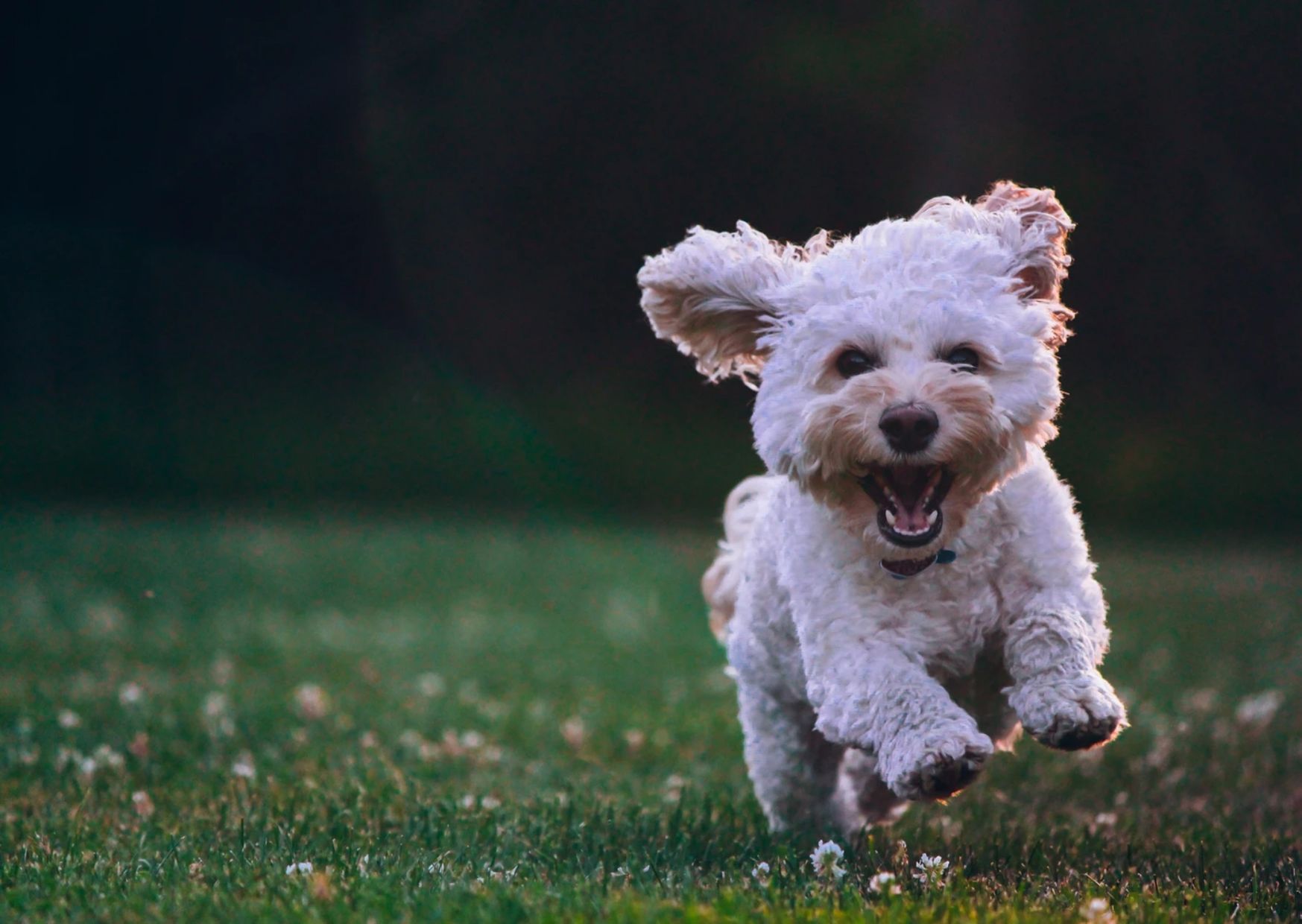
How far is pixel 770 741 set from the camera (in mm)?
4473

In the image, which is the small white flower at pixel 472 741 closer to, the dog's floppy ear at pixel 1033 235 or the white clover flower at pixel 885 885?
the white clover flower at pixel 885 885

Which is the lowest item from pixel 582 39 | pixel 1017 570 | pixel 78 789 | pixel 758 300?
pixel 78 789

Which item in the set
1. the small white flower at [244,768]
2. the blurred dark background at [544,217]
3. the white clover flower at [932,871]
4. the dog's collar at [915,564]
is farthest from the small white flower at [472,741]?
the blurred dark background at [544,217]

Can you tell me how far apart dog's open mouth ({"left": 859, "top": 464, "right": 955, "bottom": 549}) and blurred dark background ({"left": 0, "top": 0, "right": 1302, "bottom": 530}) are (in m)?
14.5

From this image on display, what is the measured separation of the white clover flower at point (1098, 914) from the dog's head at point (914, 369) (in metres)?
0.88

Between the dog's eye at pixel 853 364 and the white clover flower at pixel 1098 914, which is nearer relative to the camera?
the white clover flower at pixel 1098 914

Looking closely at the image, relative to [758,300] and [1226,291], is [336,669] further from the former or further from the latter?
[1226,291]

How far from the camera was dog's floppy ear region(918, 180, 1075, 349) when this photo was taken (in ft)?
12.9

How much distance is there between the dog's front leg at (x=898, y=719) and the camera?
3.28 metres

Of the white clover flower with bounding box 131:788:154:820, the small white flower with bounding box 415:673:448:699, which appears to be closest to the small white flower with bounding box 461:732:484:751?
the small white flower with bounding box 415:673:448:699

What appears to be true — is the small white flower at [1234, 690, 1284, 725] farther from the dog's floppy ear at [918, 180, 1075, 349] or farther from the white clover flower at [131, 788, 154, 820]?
the white clover flower at [131, 788, 154, 820]

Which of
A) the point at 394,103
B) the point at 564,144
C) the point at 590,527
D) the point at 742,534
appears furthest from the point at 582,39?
the point at 742,534

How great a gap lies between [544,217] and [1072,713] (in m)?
17.2

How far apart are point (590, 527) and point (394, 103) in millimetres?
6707
